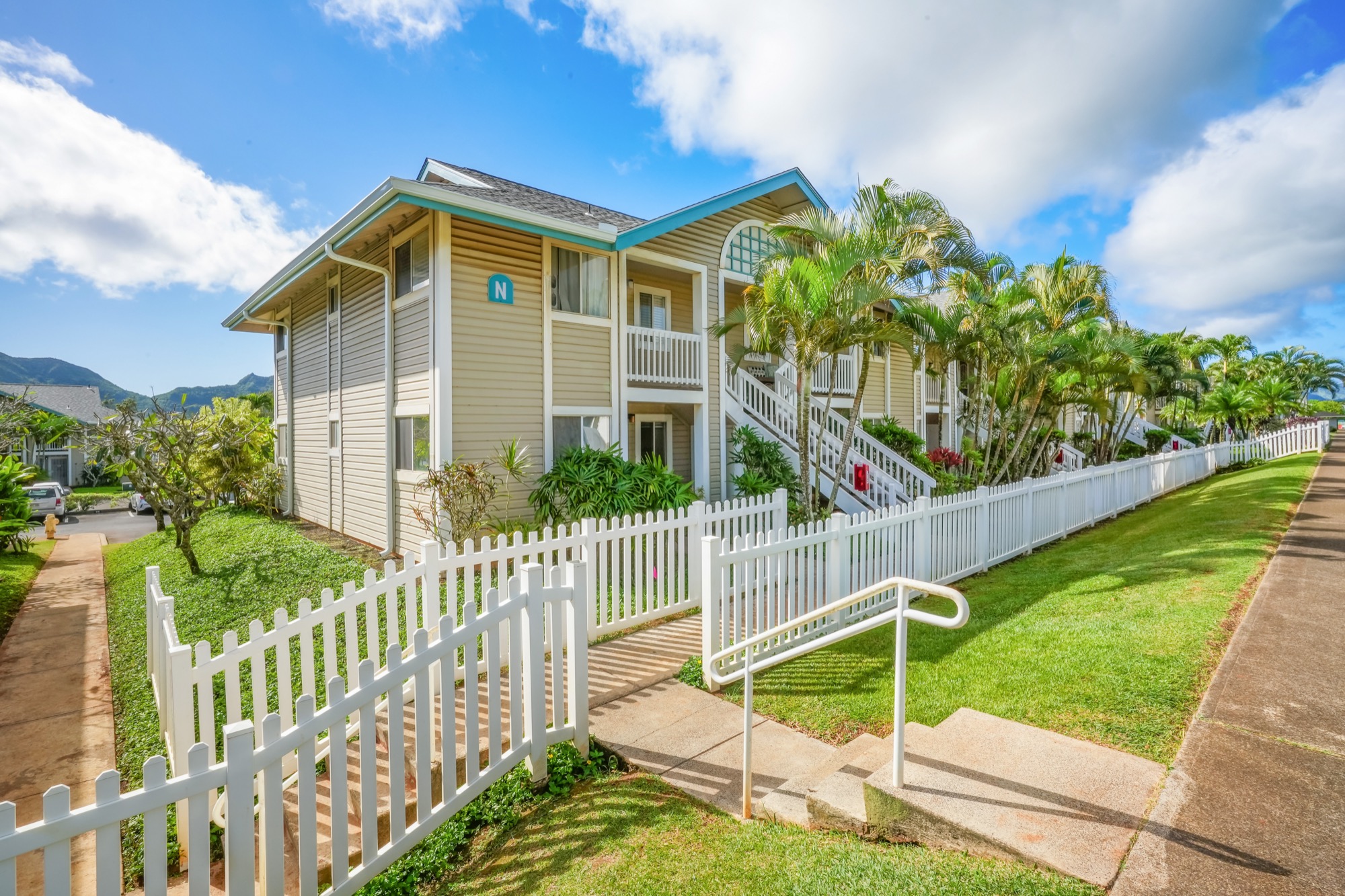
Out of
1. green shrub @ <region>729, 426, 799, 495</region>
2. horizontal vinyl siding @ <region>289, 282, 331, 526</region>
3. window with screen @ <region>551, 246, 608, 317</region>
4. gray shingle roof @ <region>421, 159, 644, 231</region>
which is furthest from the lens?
horizontal vinyl siding @ <region>289, 282, 331, 526</region>

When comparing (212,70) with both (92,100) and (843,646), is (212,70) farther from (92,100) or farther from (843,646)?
(843,646)

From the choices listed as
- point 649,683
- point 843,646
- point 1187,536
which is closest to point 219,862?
point 649,683

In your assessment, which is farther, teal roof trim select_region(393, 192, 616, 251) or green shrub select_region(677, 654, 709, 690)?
teal roof trim select_region(393, 192, 616, 251)

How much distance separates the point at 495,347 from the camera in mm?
10547

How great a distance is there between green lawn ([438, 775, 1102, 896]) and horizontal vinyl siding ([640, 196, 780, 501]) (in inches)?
395

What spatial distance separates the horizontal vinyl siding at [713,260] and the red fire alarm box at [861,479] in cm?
299

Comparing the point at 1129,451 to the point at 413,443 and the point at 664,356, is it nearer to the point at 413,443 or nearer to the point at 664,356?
the point at 664,356

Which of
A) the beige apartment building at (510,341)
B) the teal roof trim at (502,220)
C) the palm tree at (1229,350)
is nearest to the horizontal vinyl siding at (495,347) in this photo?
the beige apartment building at (510,341)

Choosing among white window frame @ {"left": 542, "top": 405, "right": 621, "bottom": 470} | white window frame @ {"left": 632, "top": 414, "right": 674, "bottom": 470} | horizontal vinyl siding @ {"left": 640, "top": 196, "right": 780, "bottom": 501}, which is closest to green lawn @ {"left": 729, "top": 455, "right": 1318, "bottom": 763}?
horizontal vinyl siding @ {"left": 640, "top": 196, "right": 780, "bottom": 501}

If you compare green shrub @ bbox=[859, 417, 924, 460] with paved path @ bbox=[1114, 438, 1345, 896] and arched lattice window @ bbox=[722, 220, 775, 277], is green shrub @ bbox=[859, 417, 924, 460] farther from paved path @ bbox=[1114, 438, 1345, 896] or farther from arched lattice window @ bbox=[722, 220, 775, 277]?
paved path @ bbox=[1114, 438, 1345, 896]

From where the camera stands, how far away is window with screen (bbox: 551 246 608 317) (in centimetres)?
1139

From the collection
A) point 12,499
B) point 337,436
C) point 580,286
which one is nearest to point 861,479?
point 580,286

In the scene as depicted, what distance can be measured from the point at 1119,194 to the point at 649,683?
23.1 m

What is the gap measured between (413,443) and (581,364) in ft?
11.0
